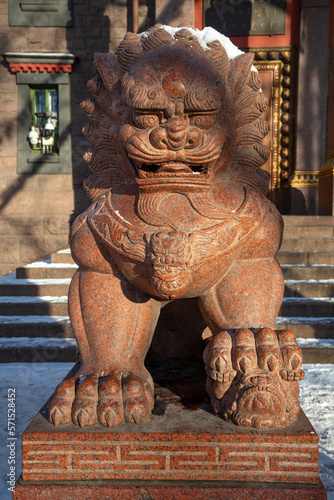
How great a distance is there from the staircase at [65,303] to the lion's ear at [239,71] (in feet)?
6.81

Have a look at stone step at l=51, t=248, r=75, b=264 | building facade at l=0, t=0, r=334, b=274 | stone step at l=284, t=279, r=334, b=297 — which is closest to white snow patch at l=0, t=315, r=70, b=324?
stone step at l=51, t=248, r=75, b=264

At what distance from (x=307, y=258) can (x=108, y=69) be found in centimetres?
321

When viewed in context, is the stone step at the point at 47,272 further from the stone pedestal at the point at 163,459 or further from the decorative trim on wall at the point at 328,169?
the decorative trim on wall at the point at 328,169

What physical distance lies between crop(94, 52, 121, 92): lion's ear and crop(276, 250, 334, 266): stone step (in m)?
3.09

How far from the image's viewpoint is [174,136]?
47.8 inches

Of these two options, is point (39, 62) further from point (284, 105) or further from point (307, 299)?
point (307, 299)

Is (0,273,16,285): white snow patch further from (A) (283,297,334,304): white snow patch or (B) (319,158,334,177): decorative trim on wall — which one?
(B) (319,158,334,177): decorative trim on wall

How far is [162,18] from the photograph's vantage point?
17.9ft

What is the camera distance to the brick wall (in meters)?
6.35

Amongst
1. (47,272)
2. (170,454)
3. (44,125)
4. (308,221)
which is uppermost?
(44,125)

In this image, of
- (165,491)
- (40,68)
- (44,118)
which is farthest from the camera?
(44,118)

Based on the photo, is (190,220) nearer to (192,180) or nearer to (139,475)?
(192,180)

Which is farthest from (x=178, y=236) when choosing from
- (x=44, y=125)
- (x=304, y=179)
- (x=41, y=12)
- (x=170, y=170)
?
(x=41, y=12)

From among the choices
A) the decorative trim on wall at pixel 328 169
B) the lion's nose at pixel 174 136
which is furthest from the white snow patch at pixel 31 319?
the decorative trim on wall at pixel 328 169
